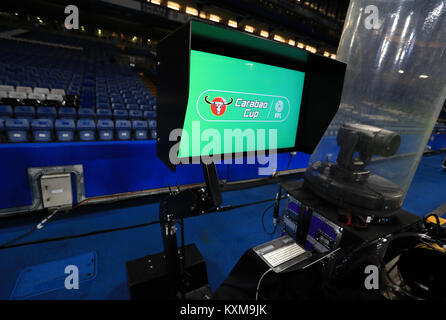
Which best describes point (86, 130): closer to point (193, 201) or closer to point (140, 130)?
point (140, 130)

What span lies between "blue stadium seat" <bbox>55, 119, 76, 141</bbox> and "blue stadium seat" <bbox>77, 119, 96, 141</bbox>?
0.32 ft

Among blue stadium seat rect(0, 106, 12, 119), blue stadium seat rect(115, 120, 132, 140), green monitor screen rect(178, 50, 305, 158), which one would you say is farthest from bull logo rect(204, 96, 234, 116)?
blue stadium seat rect(0, 106, 12, 119)

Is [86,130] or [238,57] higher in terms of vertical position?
[238,57]

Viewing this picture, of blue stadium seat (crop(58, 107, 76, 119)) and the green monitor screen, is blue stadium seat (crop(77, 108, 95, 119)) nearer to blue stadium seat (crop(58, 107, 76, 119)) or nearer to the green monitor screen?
blue stadium seat (crop(58, 107, 76, 119))

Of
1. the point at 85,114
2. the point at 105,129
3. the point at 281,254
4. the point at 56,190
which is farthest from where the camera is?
the point at 85,114

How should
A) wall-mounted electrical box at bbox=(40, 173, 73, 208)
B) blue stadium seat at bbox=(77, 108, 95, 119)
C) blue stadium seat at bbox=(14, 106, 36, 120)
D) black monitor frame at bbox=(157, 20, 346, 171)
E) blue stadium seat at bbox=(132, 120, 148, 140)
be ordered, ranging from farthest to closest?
blue stadium seat at bbox=(77, 108, 95, 119) < blue stadium seat at bbox=(14, 106, 36, 120) < blue stadium seat at bbox=(132, 120, 148, 140) < wall-mounted electrical box at bbox=(40, 173, 73, 208) < black monitor frame at bbox=(157, 20, 346, 171)

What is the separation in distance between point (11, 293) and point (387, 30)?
3468 mm

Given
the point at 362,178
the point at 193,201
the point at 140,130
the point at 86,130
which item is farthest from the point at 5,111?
the point at 362,178

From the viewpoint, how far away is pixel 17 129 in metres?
3.11

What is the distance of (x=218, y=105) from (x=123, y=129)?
335cm

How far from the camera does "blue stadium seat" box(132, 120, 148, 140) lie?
150 inches

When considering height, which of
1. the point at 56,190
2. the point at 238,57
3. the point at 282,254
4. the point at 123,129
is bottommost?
the point at 56,190

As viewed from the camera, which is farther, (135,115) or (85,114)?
(135,115)

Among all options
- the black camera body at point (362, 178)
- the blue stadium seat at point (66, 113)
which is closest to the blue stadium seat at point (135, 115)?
the blue stadium seat at point (66, 113)
